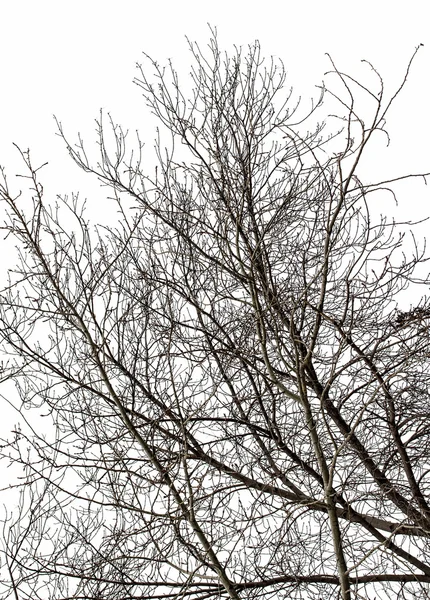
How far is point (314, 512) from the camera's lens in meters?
4.98

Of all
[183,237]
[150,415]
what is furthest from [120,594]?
[183,237]

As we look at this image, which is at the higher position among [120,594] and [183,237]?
[183,237]

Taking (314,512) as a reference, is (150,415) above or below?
above

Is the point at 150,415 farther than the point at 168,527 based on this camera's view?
Yes

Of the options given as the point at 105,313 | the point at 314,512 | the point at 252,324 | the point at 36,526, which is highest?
the point at 252,324

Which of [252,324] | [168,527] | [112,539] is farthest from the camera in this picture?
[252,324]

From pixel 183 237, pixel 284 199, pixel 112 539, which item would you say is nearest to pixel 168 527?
pixel 112 539

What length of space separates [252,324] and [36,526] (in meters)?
1.70

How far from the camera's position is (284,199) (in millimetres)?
4832

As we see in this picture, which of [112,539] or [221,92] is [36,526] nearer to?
[112,539]

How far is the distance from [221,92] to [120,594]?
296 centimetres

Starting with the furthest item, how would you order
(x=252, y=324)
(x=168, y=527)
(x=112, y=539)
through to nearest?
(x=252, y=324) < (x=112, y=539) < (x=168, y=527)

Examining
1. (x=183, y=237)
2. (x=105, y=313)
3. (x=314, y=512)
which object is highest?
(x=183, y=237)

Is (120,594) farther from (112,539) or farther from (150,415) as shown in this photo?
(150,415)
